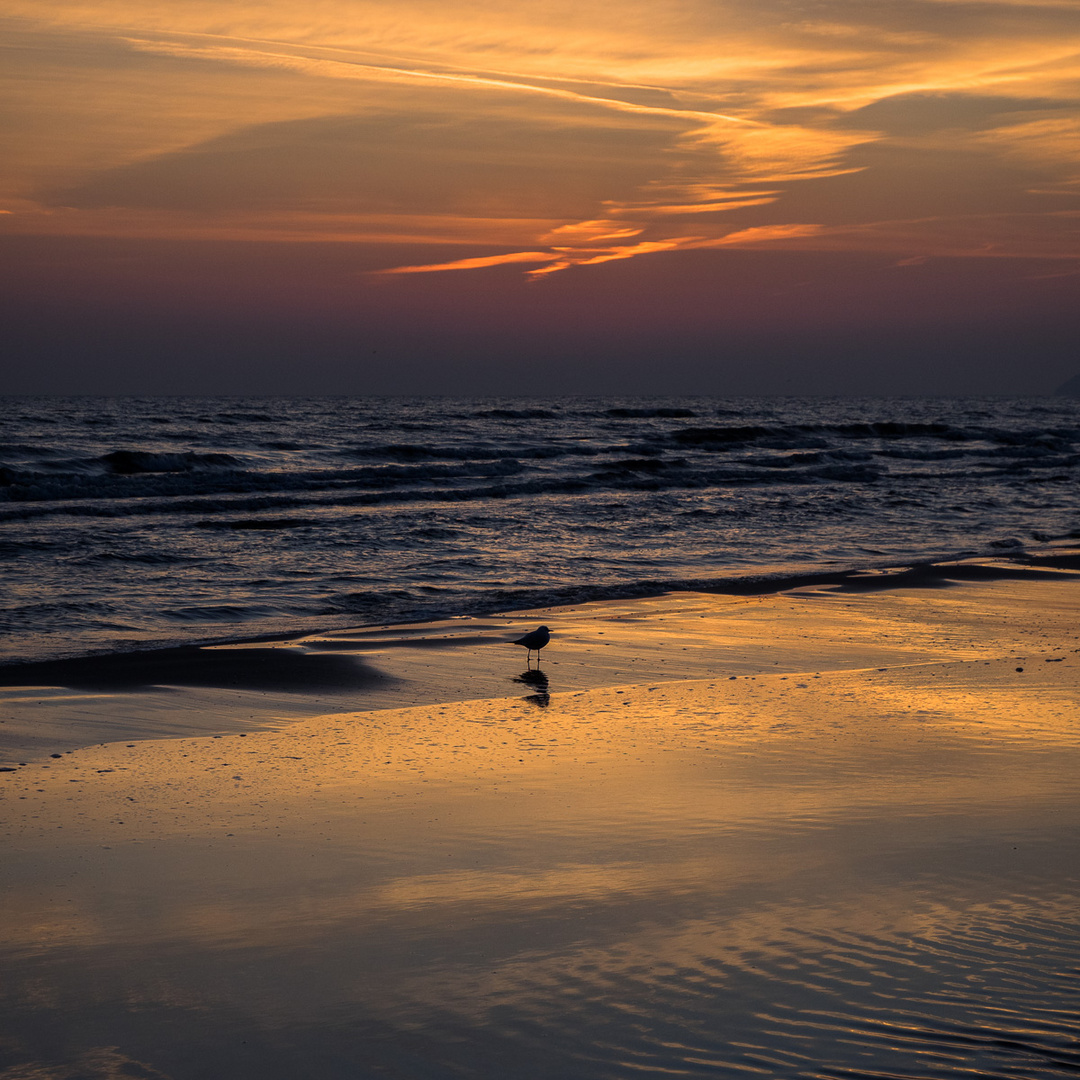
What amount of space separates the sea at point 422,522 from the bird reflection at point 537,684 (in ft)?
10.3

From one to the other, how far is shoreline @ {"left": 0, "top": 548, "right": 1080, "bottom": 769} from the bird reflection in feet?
0.05

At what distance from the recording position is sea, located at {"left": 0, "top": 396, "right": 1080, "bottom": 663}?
11.9 m

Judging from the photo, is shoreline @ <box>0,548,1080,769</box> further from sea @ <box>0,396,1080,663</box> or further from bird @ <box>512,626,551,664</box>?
sea @ <box>0,396,1080,663</box>

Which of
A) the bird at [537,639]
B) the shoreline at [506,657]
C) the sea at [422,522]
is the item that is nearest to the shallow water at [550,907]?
the shoreline at [506,657]

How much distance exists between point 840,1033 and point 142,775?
13.0 ft

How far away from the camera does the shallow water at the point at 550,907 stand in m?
3.04

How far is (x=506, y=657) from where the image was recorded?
29.8 feet

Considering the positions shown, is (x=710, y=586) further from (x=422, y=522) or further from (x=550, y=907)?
(x=550, y=907)

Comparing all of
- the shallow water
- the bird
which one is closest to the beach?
the shallow water

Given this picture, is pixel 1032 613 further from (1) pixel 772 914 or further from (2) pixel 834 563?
(1) pixel 772 914

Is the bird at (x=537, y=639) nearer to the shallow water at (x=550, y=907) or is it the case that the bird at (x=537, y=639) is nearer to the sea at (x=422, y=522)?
the shallow water at (x=550, y=907)

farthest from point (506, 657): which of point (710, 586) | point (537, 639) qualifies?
point (710, 586)

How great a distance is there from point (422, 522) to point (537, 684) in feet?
36.4

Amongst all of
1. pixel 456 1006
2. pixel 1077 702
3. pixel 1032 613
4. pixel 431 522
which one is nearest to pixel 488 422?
pixel 431 522
